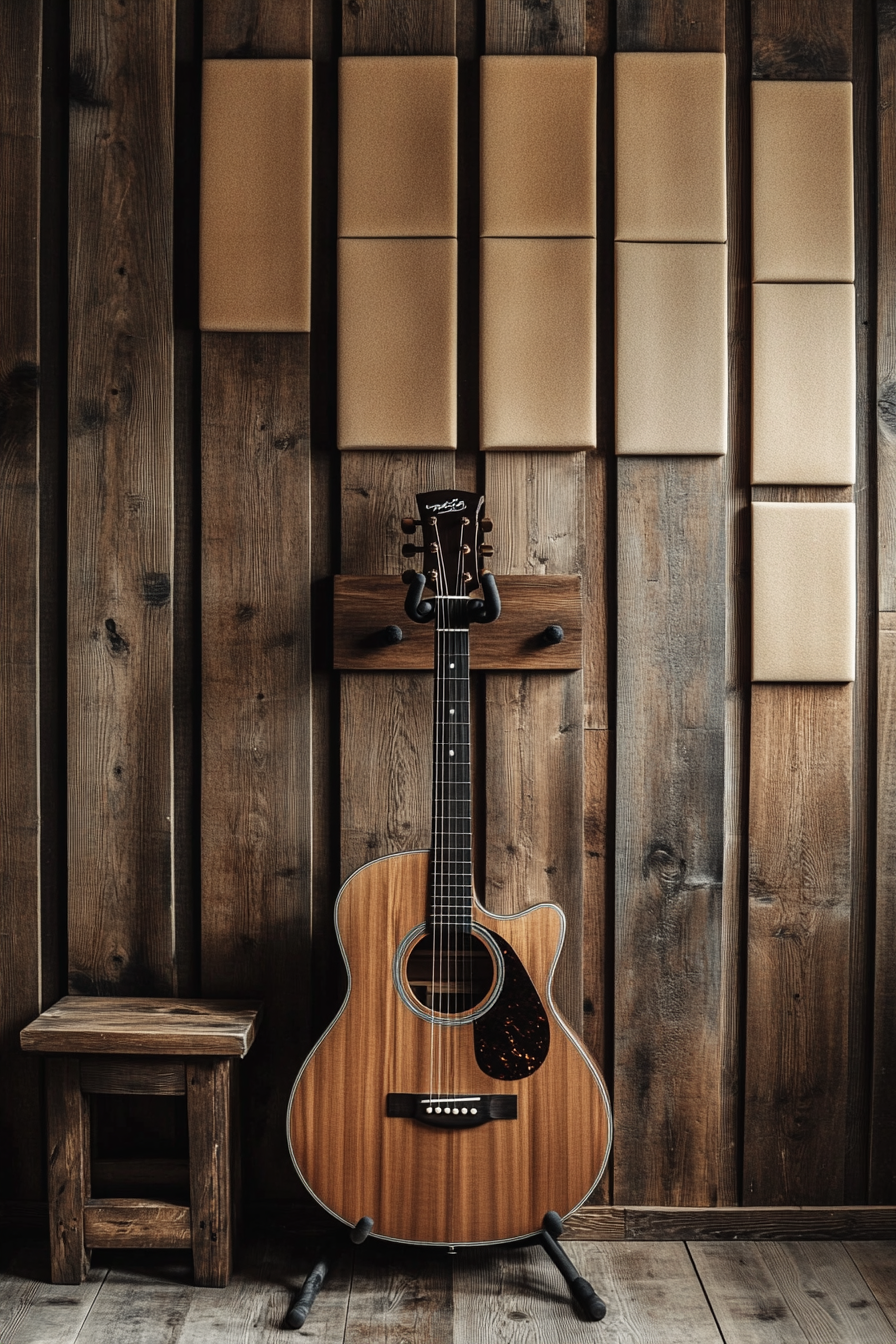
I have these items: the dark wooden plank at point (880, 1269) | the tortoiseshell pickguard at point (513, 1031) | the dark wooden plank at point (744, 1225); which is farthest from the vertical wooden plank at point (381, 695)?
the dark wooden plank at point (880, 1269)

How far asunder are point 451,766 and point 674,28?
5.16 feet

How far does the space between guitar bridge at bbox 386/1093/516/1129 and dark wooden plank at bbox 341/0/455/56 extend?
2.04 m

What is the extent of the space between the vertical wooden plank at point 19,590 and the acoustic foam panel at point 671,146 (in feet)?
3.98

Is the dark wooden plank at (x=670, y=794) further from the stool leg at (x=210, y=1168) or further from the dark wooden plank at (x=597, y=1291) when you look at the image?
the stool leg at (x=210, y=1168)

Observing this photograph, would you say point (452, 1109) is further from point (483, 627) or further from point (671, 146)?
point (671, 146)

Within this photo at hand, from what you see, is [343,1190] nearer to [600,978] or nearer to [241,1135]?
[241,1135]

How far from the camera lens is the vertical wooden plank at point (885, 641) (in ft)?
6.66

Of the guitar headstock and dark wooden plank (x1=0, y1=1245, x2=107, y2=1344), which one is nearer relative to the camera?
dark wooden plank (x1=0, y1=1245, x2=107, y2=1344)

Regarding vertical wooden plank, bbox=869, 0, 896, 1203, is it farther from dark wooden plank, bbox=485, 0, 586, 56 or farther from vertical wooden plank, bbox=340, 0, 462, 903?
vertical wooden plank, bbox=340, 0, 462, 903

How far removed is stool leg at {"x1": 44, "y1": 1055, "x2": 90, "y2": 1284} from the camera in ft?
5.99

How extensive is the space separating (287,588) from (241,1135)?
112 centimetres

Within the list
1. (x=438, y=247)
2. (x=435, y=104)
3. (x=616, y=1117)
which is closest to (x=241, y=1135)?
(x=616, y=1117)

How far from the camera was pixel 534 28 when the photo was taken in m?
2.00

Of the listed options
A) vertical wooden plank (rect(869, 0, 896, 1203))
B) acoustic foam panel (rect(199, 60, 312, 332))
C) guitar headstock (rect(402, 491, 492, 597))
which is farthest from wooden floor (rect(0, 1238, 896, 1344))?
acoustic foam panel (rect(199, 60, 312, 332))
